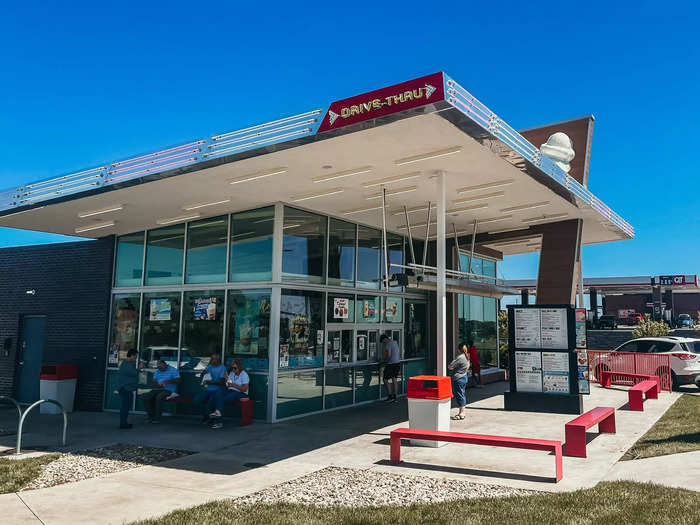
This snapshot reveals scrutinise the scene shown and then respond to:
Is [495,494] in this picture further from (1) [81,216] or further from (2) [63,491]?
(1) [81,216]

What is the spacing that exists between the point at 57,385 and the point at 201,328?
4.25 m

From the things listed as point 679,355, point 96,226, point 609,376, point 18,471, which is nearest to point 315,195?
point 96,226

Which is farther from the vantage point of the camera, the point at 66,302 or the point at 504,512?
the point at 66,302

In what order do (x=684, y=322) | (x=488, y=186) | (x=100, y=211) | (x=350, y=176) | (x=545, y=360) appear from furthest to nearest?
(x=684, y=322) < (x=545, y=360) < (x=100, y=211) < (x=488, y=186) < (x=350, y=176)

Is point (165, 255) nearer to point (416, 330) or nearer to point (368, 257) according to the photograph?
point (368, 257)

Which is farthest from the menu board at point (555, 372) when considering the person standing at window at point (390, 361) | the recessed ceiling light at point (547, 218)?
the person standing at window at point (390, 361)

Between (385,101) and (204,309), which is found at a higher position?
(385,101)

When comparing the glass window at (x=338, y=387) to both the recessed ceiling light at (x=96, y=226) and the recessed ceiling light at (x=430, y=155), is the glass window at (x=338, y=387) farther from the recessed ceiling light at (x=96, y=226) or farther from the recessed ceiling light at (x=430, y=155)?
the recessed ceiling light at (x=96, y=226)

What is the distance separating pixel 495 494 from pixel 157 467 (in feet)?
15.0

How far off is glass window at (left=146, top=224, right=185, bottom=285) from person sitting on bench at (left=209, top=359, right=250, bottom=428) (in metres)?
3.00

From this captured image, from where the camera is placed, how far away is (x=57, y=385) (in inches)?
539

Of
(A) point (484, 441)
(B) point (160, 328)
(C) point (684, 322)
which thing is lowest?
(A) point (484, 441)

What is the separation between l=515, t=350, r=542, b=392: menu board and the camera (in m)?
12.3

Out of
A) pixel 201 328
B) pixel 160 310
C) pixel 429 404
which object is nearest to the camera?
pixel 429 404
